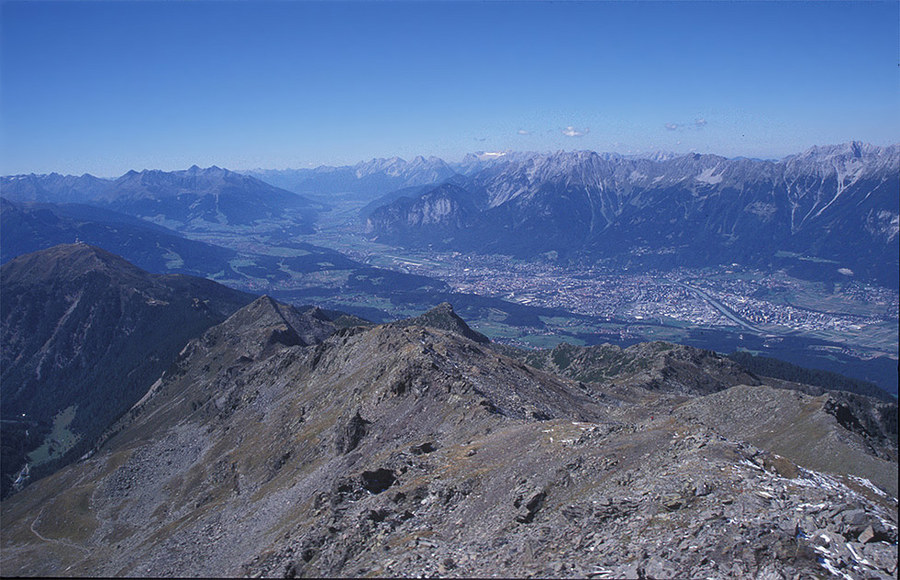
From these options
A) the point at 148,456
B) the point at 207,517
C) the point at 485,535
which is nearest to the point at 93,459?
the point at 148,456

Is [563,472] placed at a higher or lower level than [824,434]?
higher

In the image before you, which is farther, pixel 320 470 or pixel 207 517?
pixel 207 517

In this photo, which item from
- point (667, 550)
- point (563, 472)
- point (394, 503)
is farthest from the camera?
point (394, 503)

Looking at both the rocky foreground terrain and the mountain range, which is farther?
the mountain range

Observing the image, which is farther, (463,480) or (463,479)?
(463,479)

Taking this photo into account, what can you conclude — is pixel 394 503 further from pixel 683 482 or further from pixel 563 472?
pixel 683 482
